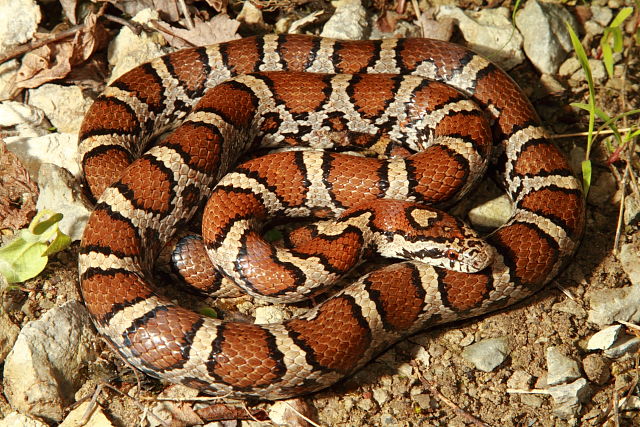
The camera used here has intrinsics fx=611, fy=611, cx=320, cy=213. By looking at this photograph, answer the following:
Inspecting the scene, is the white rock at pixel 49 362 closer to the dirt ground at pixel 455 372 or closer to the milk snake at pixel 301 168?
the dirt ground at pixel 455 372

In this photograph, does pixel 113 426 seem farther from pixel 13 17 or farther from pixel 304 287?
pixel 13 17

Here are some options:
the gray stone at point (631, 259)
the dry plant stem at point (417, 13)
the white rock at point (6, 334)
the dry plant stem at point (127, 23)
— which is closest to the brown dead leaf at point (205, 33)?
the dry plant stem at point (127, 23)

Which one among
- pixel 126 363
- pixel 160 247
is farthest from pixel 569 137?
pixel 126 363

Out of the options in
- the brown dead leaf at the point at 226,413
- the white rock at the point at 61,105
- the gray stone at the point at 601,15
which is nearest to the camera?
the brown dead leaf at the point at 226,413

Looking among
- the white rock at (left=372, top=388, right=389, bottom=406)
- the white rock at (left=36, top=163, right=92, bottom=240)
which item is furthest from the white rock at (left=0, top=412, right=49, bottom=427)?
the white rock at (left=372, top=388, right=389, bottom=406)

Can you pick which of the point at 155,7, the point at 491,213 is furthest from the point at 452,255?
the point at 155,7

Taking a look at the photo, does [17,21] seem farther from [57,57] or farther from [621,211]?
[621,211]

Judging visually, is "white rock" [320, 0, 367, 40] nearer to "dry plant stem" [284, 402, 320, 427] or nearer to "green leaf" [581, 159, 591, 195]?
"green leaf" [581, 159, 591, 195]
